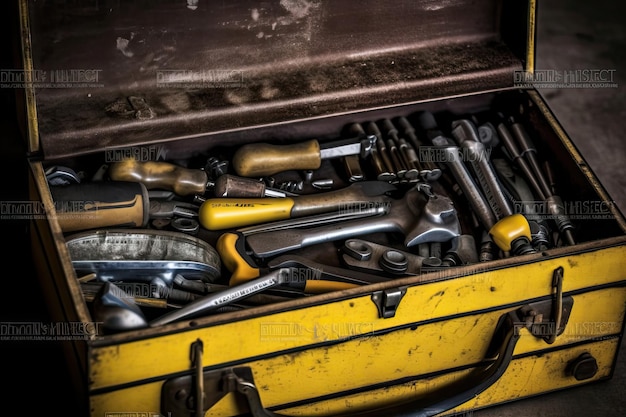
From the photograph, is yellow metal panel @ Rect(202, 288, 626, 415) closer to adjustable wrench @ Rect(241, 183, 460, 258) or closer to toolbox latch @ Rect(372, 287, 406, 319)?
toolbox latch @ Rect(372, 287, 406, 319)

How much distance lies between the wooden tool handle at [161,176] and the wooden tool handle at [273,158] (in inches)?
3.9

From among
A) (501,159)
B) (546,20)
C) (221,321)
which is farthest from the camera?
(546,20)

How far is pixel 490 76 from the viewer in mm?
2264

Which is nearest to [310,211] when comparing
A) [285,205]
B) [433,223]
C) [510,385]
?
[285,205]

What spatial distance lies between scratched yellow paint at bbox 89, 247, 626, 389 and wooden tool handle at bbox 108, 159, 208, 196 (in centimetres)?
47

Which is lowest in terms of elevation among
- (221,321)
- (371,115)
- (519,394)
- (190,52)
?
(519,394)

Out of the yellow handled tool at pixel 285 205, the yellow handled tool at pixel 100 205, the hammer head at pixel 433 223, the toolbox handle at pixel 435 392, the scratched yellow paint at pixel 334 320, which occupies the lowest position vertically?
the toolbox handle at pixel 435 392

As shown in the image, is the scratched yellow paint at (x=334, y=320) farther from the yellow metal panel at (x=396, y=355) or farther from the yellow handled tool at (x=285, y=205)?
the yellow handled tool at (x=285, y=205)

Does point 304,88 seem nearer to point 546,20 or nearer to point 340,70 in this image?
point 340,70

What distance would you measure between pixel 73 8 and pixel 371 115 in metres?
0.75

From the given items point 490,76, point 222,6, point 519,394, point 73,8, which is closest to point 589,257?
point 519,394

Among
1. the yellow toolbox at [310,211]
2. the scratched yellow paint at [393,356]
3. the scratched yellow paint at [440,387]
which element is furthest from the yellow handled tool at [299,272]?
the scratched yellow paint at [440,387]

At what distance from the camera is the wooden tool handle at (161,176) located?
2.01 metres

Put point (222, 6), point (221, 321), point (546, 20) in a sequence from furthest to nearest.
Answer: point (546, 20), point (222, 6), point (221, 321)
